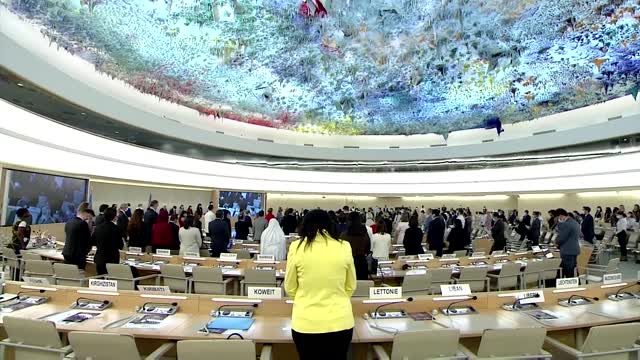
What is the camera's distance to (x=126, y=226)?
821 centimetres

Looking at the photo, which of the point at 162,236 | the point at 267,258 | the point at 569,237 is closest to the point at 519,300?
the point at 569,237

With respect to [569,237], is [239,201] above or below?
above

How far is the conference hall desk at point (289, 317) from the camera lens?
114 inches

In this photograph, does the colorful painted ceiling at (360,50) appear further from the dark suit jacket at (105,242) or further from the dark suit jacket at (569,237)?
the dark suit jacket at (569,237)

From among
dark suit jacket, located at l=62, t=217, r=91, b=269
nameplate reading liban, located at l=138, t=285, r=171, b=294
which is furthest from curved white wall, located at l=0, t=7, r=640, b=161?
nameplate reading liban, located at l=138, t=285, r=171, b=294

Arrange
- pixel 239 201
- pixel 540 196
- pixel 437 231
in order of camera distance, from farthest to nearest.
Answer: pixel 239 201 → pixel 540 196 → pixel 437 231

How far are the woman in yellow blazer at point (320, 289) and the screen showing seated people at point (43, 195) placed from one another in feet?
31.4

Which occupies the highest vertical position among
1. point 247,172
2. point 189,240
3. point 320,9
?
point 320,9

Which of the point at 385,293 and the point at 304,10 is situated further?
the point at 304,10

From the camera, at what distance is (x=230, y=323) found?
10.1 ft

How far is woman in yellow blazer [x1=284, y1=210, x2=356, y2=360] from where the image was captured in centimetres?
234

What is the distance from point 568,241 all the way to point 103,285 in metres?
6.40

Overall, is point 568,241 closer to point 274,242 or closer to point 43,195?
point 274,242

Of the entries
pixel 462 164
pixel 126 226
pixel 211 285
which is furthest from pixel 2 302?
pixel 462 164
